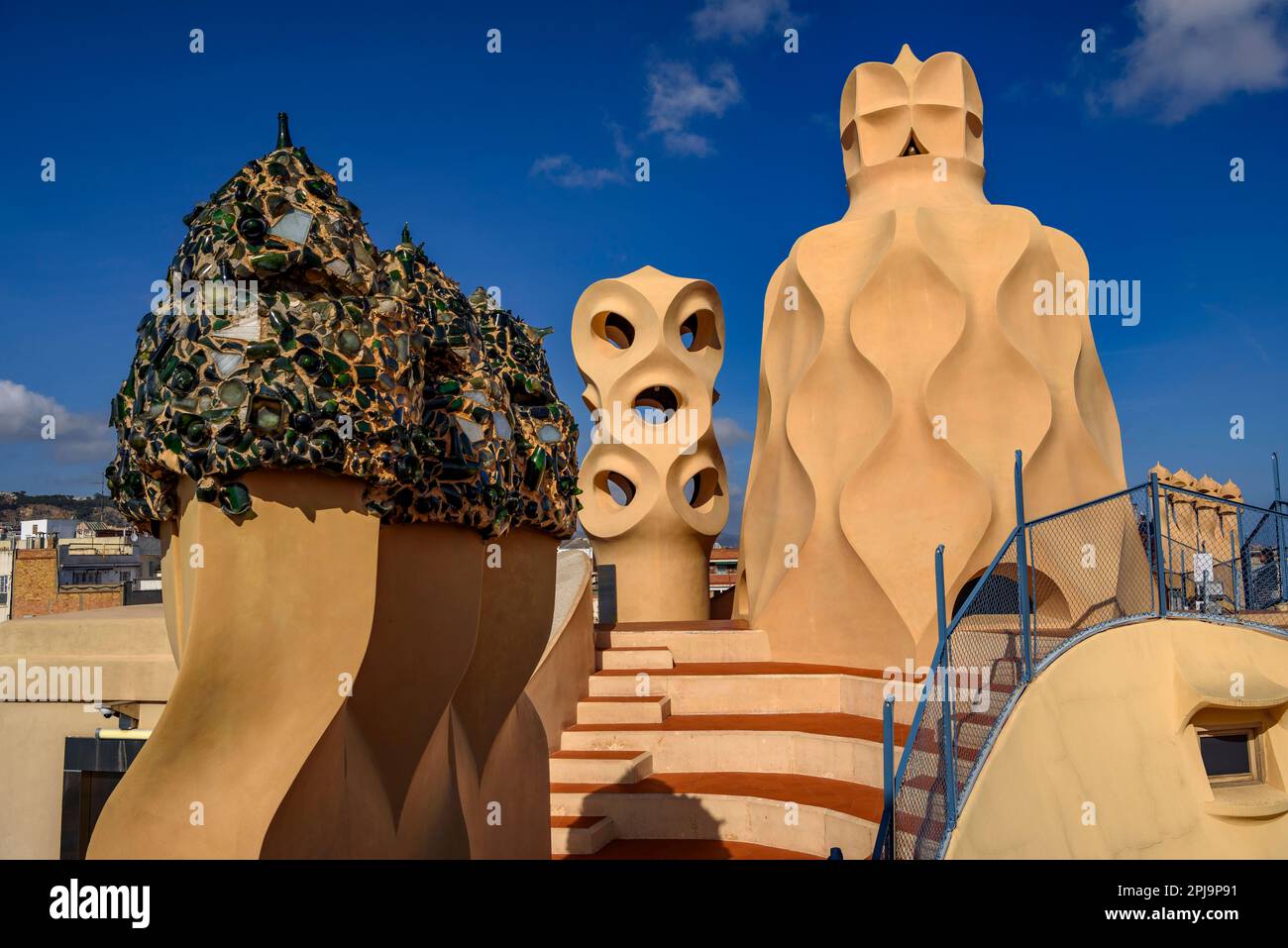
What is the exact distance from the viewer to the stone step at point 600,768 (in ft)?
30.6

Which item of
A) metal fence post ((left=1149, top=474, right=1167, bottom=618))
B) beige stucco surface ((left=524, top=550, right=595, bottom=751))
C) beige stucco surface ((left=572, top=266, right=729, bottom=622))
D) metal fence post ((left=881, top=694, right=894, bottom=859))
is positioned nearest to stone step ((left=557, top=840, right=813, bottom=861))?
beige stucco surface ((left=524, top=550, right=595, bottom=751))

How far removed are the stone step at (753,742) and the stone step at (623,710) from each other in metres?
0.10

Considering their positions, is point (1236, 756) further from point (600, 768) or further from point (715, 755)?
point (600, 768)

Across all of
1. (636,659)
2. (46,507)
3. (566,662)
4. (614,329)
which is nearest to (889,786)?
(566,662)

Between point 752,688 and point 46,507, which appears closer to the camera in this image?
point 752,688

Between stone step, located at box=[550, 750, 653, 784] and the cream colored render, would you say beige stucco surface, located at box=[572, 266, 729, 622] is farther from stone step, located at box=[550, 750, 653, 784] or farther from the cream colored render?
the cream colored render

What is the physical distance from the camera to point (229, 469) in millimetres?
2967

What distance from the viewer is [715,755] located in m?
9.80

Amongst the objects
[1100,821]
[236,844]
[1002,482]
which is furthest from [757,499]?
[236,844]

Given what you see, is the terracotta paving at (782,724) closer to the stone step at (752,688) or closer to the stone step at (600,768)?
the stone step at (752,688)

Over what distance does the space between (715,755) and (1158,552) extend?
4.70 metres

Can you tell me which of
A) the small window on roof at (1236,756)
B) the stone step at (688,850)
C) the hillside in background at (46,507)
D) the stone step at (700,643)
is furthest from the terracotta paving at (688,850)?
the hillside in background at (46,507)

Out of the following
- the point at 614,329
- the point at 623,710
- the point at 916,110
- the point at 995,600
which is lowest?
the point at 623,710
